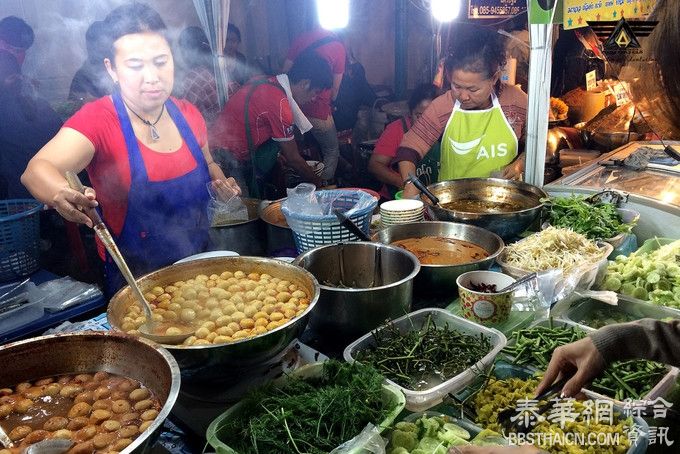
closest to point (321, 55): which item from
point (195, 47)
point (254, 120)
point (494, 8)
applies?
point (254, 120)

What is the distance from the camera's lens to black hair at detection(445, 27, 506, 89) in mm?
4051

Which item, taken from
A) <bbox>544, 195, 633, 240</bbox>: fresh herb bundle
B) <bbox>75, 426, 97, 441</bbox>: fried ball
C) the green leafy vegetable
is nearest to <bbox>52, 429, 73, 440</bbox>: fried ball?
<bbox>75, 426, 97, 441</bbox>: fried ball

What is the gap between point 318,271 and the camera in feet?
7.81

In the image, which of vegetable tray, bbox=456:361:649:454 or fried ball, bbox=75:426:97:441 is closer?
fried ball, bbox=75:426:97:441

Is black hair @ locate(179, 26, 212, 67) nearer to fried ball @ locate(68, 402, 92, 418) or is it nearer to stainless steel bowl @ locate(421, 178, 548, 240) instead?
stainless steel bowl @ locate(421, 178, 548, 240)

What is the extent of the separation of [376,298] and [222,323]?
0.63 m

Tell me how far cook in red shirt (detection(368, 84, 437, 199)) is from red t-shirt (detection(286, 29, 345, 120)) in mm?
979

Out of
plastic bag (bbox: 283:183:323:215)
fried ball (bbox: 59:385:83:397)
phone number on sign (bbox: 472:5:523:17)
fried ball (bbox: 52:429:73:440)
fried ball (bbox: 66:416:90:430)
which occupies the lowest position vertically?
fried ball (bbox: 66:416:90:430)

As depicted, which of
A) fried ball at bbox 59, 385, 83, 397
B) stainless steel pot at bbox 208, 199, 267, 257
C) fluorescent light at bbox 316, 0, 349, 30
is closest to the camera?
fried ball at bbox 59, 385, 83, 397

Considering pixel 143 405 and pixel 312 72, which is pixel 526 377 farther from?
pixel 312 72

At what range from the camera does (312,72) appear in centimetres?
542

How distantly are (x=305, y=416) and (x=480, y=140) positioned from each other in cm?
355

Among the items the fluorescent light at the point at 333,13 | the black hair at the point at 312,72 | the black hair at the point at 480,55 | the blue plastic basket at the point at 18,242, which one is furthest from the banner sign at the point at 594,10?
the fluorescent light at the point at 333,13

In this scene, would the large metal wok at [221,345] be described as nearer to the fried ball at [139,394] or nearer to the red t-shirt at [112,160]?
the fried ball at [139,394]
